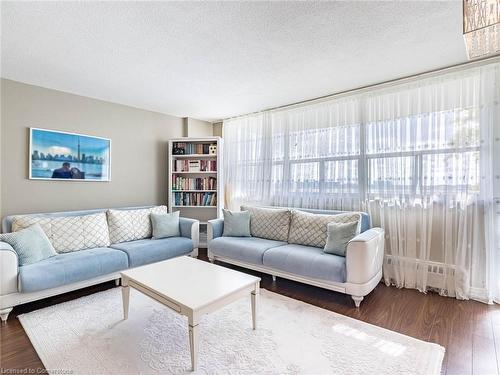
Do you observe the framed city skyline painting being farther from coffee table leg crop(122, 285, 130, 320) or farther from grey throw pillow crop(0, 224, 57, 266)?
coffee table leg crop(122, 285, 130, 320)

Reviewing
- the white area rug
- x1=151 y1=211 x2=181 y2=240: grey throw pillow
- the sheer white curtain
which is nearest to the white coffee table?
the white area rug

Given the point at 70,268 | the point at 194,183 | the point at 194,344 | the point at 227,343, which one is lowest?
the point at 227,343

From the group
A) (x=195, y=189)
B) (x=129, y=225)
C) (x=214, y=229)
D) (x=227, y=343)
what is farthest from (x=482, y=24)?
(x=195, y=189)

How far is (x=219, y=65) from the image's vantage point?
2.71 m

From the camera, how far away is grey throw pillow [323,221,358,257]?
9.13 ft

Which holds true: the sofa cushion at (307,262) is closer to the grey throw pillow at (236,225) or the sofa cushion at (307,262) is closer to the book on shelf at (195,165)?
the grey throw pillow at (236,225)

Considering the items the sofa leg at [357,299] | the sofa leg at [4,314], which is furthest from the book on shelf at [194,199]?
the sofa leg at [357,299]

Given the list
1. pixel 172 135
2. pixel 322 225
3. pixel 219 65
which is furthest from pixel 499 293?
pixel 172 135

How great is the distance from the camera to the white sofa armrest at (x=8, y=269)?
2.23 metres

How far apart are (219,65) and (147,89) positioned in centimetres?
122

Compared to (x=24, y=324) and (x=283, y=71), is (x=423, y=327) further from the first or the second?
(x=24, y=324)

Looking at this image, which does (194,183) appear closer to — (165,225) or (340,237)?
(165,225)

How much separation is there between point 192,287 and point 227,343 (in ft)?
1.57

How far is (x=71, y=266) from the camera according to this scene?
102 inches
